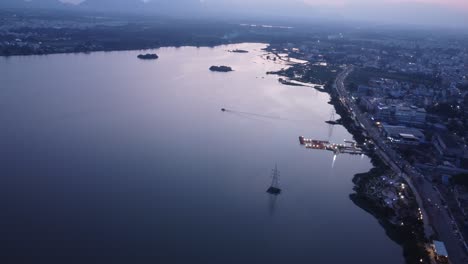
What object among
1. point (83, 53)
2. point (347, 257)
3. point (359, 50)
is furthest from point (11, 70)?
point (359, 50)

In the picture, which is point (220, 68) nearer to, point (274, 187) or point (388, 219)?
point (274, 187)

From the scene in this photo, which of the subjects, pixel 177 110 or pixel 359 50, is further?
pixel 359 50

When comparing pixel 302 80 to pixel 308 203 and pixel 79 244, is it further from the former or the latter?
pixel 79 244

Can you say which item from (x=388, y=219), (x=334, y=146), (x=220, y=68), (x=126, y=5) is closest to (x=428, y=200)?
(x=388, y=219)

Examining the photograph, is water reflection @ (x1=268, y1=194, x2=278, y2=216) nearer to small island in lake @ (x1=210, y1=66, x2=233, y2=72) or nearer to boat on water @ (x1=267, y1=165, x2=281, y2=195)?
boat on water @ (x1=267, y1=165, x2=281, y2=195)

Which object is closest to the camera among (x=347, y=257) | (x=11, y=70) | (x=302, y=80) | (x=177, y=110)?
(x=347, y=257)

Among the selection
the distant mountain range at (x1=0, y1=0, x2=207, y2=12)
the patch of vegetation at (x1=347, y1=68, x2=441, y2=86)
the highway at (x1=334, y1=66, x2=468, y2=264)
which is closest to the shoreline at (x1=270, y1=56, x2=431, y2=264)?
the highway at (x1=334, y1=66, x2=468, y2=264)

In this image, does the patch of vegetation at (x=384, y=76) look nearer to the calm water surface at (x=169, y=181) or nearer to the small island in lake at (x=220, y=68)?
the small island in lake at (x=220, y=68)

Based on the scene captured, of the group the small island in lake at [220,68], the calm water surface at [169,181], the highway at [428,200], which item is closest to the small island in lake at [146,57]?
the small island in lake at [220,68]
